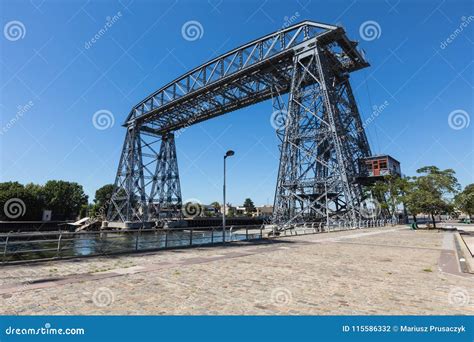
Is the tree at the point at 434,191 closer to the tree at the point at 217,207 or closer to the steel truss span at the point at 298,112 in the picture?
the steel truss span at the point at 298,112

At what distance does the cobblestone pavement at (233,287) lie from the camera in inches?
189

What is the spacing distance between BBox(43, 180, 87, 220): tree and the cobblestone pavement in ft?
270

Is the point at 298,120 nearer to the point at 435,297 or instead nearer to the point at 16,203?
the point at 435,297

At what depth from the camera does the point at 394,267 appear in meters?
8.83

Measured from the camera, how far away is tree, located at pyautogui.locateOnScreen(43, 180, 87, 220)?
7931cm

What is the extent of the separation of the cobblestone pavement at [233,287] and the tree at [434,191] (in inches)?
825

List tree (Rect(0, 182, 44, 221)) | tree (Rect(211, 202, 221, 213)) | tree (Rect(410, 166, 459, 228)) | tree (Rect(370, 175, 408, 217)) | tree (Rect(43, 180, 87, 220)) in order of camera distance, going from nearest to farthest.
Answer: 1. tree (Rect(410, 166, 459, 228))
2. tree (Rect(370, 175, 408, 217))
3. tree (Rect(0, 182, 44, 221))
4. tree (Rect(43, 180, 87, 220))
5. tree (Rect(211, 202, 221, 213))

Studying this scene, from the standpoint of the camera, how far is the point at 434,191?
27.8 meters

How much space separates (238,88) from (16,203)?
55811 mm

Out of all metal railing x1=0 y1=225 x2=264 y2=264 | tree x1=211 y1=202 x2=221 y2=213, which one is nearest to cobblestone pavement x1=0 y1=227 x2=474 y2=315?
metal railing x1=0 y1=225 x2=264 y2=264

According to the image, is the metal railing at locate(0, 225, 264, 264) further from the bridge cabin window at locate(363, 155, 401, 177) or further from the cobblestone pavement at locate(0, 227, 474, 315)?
the bridge cabin window at locate(363, 155, 401, 177)

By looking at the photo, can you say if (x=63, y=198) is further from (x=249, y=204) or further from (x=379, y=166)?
(x=249, y=204)

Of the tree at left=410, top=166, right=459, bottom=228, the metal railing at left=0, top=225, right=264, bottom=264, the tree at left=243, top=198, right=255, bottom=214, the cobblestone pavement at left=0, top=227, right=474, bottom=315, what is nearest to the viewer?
the cobblestone pavement at left=0, top=227, right=474, bottom=315

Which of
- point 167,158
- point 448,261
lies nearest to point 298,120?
point 448,261
